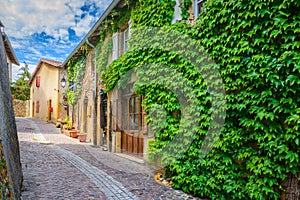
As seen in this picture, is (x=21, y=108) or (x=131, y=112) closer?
(x=131, y=112)

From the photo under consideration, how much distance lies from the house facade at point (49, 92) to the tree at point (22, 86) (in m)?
5.89

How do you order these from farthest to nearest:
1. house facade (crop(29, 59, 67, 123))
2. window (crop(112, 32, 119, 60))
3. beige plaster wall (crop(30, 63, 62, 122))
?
beige plaster wall (crop(30, 63, 62, 122)), house facade (crop(29, 59, 67, 123)), window (crop(112, 32, 119, 60))

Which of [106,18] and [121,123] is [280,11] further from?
[106,18]

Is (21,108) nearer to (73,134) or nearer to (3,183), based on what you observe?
(73,134)

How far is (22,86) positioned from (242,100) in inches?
1302

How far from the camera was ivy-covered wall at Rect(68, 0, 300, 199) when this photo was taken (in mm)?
3064

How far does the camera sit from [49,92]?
19891mm

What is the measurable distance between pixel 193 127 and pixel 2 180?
297cm

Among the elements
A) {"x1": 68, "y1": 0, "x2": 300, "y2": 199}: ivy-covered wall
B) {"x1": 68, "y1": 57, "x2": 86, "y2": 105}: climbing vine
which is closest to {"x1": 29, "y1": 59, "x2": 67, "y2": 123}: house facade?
{"x1": 68, "y1": 57, "x2": 86, "y2": 105}: climbing vine

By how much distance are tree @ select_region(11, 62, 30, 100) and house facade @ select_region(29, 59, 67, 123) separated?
5.89 meters

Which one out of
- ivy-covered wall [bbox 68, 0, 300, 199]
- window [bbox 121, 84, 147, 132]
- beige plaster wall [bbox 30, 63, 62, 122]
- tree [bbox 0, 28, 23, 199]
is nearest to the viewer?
tree [bbox 0, 28, 23, 199]

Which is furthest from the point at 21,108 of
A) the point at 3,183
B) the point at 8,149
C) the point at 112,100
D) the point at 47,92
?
the point at 3,183

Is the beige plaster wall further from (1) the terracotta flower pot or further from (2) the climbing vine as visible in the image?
(1) the terracotta flower pot

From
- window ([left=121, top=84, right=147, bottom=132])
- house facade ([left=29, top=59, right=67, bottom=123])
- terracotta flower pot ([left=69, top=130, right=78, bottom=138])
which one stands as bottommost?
terracotta flower pot ([left=69, top=130, right=78, bottom=138])
